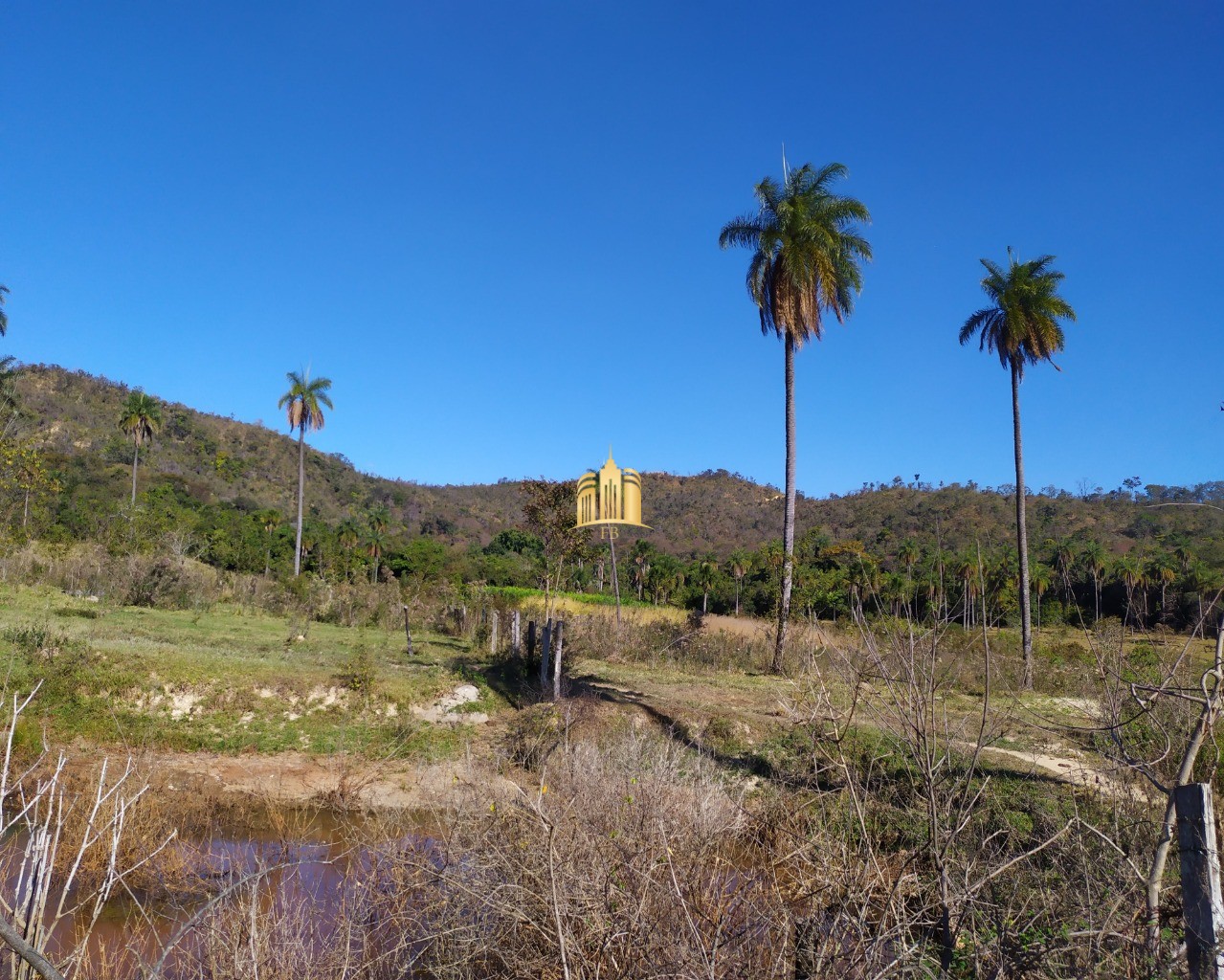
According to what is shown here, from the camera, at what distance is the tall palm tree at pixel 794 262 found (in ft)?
63.8

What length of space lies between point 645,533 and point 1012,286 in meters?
50.0

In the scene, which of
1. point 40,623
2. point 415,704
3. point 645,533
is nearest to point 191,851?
point 415,704

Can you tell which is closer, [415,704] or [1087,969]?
[1087,969]

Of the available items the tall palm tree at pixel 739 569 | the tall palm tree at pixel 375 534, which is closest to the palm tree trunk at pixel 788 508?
the tall palm tree at pixel 375 534

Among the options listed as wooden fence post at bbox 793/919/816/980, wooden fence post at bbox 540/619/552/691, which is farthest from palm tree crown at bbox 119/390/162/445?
wooden fence post at bbox 793/919/816/980

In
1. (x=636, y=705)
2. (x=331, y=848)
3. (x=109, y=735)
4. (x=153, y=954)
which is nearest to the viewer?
(x=153, y=954)

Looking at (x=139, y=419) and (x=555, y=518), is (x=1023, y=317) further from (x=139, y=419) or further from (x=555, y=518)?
Result: (x=139, y=419)

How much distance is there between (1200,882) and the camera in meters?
3.04

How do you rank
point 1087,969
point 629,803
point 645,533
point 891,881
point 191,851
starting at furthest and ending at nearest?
point 645,533 → point 191,851 → point 629,803 → point 891,881 → point 1087,969

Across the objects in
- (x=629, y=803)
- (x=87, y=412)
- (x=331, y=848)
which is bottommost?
(x=331, y=848)

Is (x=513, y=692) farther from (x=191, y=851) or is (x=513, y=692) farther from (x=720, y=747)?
(x=191, y=851)

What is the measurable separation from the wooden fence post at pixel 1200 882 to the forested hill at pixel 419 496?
44.3 metres

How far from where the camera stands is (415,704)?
48.5 ft

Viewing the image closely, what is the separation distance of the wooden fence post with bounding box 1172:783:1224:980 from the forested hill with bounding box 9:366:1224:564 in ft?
145
